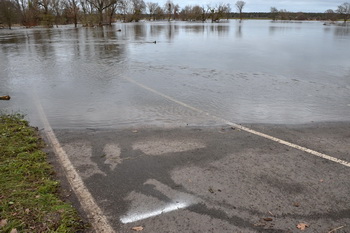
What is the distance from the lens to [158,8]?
120500mm

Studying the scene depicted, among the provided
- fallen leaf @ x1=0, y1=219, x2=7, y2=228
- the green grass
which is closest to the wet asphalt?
the green grass

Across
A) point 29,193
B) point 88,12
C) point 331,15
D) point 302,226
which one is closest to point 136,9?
point 88,12

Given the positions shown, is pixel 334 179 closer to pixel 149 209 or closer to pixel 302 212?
pixel 302 212

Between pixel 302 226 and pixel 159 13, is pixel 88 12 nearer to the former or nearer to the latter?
pixel 159 13

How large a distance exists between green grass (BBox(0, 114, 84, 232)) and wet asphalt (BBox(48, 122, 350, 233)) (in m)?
0.43

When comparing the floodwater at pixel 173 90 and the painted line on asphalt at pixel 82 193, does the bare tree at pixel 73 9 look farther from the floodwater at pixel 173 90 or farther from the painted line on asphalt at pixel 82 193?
the painted line on asphalt at pixel 82 193

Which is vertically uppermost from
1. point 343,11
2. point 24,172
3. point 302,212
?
point 343,11

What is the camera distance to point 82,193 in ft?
12.1

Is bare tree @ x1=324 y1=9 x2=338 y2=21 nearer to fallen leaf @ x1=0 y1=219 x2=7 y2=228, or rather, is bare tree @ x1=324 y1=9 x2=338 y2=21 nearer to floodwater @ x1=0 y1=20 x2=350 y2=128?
floodwater @ x1=0 y1=20 x2=350 y2=128

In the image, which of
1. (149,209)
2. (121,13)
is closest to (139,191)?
(149,209)

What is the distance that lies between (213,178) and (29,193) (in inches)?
90.0

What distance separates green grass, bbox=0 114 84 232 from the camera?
3.01 metres

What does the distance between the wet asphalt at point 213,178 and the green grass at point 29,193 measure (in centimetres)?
43

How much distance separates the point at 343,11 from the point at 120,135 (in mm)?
115519
